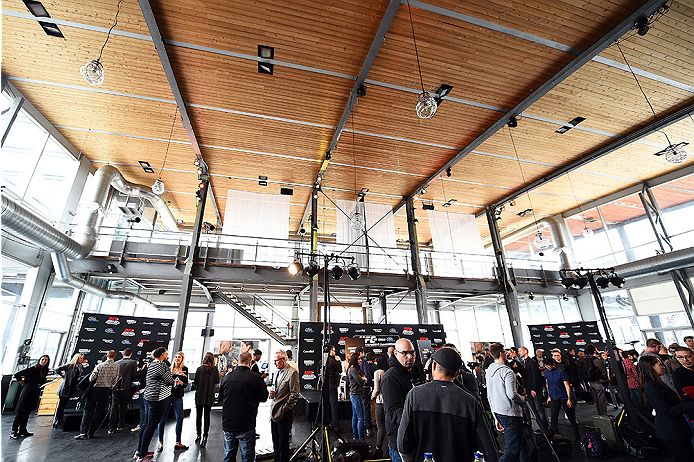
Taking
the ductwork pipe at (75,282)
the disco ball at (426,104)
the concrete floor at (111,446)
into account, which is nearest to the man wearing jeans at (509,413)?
the concrete floor at (111,446)

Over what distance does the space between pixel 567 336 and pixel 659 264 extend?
366 cm

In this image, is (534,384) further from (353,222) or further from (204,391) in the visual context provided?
(353,222)

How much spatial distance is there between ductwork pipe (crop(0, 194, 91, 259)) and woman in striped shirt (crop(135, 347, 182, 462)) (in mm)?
3811

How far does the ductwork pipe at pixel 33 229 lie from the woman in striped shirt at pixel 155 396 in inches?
150

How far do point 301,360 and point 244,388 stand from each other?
5.51 meters

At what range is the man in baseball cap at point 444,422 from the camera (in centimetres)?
267

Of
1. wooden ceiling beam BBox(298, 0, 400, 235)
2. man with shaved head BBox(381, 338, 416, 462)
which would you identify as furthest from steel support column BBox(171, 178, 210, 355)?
man with shaved head BBox(381, 338, 416, 462)

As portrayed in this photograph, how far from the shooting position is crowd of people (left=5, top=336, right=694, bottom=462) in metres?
2.78

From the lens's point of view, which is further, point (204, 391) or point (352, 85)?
point (352, 85)

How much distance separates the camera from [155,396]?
550 centimetres

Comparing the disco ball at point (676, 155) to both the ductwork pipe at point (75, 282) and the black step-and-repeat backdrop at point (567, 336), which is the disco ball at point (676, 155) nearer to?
the black step-and-repeat backdrop at point (567, 336)

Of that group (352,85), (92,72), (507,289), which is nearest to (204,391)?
(92,72)

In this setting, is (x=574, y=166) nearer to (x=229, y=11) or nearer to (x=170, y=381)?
(x=229, y=11)

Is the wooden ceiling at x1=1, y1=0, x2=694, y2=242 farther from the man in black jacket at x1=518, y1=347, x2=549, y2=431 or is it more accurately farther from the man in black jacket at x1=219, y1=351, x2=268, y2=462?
the man in black jacket at x1=219, y1=351, x2=268, y2=462
